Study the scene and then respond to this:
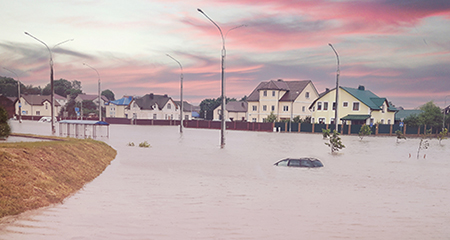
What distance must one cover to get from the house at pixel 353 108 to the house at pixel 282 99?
7919 mm

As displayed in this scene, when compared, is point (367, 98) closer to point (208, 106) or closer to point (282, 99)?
point (282, 99)

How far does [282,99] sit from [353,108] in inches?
692

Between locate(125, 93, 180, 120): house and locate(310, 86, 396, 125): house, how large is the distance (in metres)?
46.2

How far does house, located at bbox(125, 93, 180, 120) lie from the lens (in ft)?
302

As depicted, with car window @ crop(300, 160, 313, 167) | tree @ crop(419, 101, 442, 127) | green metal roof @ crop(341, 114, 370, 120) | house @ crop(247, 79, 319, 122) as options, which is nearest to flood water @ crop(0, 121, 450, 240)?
car window @ crop(300, 160, 313, 167)

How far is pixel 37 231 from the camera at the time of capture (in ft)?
23.1

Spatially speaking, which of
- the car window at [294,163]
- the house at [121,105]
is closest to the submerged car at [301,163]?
the car window at [294,163]

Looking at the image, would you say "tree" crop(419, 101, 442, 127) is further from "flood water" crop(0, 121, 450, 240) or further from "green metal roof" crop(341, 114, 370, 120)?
"flood water" crop(0, 121, 450, 240)

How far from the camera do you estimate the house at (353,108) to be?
58.3 m

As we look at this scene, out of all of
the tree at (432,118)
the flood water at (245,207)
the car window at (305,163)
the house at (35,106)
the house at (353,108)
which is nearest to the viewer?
the flood water at (245,207)

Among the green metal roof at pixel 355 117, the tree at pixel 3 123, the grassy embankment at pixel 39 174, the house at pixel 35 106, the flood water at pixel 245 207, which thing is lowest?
the flood water at pixel 245 207

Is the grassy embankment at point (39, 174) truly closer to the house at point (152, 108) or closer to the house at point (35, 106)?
the house at point (152, 108)

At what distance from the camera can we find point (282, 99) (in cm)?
7350

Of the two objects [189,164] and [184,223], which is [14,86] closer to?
[189,164]
